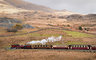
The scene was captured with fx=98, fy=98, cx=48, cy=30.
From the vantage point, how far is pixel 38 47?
34.9m

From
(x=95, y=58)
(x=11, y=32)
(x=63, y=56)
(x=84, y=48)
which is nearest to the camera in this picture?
(x=95, y=58)

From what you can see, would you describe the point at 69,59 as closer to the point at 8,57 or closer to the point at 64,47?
the point at 64,47

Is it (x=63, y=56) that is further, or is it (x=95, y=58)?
(x=63, y=56)

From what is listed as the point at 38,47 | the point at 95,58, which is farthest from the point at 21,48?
the point at 95,58

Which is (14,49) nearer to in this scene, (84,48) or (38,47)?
(38,47)

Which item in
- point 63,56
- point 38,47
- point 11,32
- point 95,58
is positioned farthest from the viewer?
→ point 11,32

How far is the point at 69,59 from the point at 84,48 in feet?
25.8

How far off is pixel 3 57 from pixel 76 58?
21.2 m

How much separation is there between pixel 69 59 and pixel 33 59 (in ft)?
33.0

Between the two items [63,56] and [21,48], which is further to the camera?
[21,48]

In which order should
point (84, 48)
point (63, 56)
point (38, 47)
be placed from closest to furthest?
point (63, 56), point (84, 48), point (38, 47)

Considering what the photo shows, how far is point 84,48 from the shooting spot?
31875 millimetres

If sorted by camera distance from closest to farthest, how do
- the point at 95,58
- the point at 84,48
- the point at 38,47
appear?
1. the point at 95,58
2. the point at 84,48
3. the point at 38,47

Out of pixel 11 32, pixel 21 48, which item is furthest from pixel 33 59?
pixel 11 32
